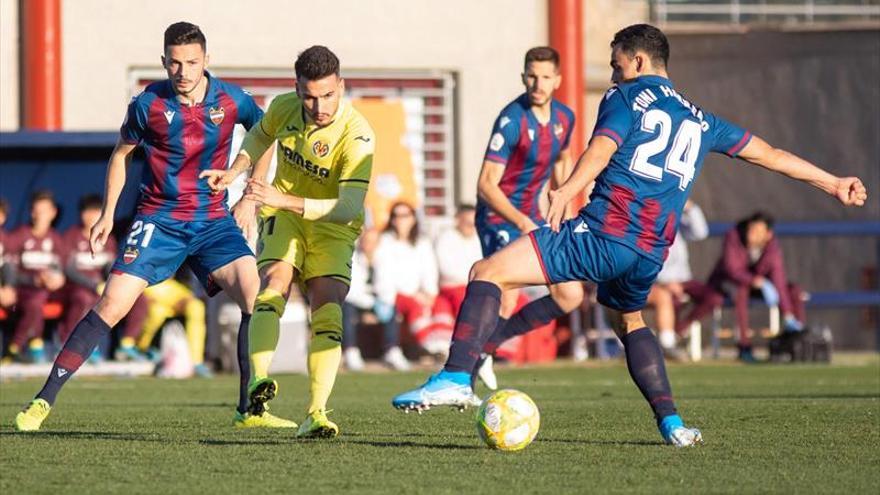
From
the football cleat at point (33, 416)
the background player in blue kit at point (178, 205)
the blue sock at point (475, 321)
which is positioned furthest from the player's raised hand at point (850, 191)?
the football cleat at point (33, 416)

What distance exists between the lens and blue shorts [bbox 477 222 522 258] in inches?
490

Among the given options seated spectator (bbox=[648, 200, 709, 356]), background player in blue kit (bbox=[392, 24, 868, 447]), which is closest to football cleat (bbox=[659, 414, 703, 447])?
background player in blue kit (bbox=[392, 24, 868, 447])

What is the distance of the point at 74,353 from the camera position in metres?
9.52

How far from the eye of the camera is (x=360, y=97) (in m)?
21.8

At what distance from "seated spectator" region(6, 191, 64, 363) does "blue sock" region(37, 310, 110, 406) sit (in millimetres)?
8256

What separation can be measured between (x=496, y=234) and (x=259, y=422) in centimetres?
318

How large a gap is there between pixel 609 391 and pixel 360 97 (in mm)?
8734

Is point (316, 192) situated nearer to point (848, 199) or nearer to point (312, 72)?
point (312, 72)

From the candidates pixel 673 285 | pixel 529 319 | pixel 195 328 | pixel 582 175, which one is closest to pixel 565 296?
pixel 529 319

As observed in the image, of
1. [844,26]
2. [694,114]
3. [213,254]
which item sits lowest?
[213,254]

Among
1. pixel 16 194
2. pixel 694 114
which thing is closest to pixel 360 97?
pixel 16 194

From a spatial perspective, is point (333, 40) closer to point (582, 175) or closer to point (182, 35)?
point (182, 35)

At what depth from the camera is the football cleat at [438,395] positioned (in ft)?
26.3

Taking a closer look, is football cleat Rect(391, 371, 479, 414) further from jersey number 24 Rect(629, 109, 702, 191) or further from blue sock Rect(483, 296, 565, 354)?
blue sock Rect(483, 296, 565, 354)
